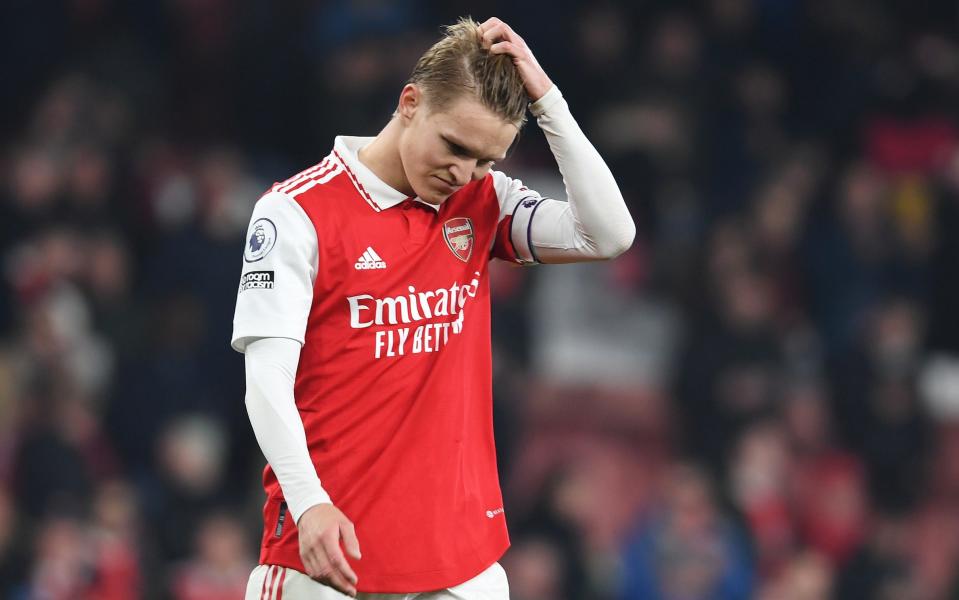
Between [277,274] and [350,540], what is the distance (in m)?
0.51

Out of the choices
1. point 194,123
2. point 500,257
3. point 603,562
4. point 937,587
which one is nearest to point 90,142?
point 194,123

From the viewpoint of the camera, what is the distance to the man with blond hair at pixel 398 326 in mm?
2834

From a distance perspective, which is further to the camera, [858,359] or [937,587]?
[858,359]

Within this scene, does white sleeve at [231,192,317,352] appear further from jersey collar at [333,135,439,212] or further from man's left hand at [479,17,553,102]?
man's left hand at [479,17,553,102]

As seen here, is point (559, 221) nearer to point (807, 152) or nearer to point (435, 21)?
point (807, 152)

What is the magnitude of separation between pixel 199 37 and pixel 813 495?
4.59 metres

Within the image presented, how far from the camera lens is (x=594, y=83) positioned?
8.89m

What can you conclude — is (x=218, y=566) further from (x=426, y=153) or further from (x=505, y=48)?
(x=505, y=48)

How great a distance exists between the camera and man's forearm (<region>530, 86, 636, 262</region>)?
9.81 ft

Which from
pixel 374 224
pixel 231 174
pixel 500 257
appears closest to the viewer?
pixel 374 224

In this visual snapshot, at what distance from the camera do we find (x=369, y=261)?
2936mm

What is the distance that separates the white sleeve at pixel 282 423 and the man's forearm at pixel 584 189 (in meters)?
0.65

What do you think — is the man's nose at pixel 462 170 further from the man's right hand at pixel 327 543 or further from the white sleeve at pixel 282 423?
the man's right hand at pixel 327 543

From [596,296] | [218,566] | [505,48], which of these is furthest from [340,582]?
[596,296]
